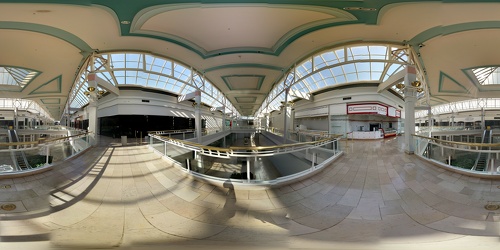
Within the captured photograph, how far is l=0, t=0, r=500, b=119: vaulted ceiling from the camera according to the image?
162 inches

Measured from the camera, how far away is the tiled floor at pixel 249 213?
1.84 meters

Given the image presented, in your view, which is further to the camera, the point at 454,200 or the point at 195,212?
the point at 454,200

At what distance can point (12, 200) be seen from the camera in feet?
8.55

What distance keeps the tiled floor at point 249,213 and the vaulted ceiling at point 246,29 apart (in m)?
3.49

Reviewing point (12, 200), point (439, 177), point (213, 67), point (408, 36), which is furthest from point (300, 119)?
point (12, 200)

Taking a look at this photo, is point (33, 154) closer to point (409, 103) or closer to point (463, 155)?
point (463, 155)

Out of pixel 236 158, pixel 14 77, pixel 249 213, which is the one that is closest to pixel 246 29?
pixel 236 158

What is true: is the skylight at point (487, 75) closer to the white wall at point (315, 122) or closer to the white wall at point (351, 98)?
the white wall at point (351, 98)

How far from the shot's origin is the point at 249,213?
230cm

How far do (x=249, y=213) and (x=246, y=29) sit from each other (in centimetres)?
442

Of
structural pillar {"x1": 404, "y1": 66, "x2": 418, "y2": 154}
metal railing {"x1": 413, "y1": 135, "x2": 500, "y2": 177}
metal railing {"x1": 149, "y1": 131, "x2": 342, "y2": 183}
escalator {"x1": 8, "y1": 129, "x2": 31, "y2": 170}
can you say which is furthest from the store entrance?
escalator {"x1": 8, "y1": 129, "x2": 31, "y2": 170}

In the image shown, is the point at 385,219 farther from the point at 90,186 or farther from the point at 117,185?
the point at 90,186

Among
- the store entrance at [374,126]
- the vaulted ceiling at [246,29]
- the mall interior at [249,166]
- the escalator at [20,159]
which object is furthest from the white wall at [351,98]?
the escalator at [20,159]

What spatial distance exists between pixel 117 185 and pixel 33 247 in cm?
143
